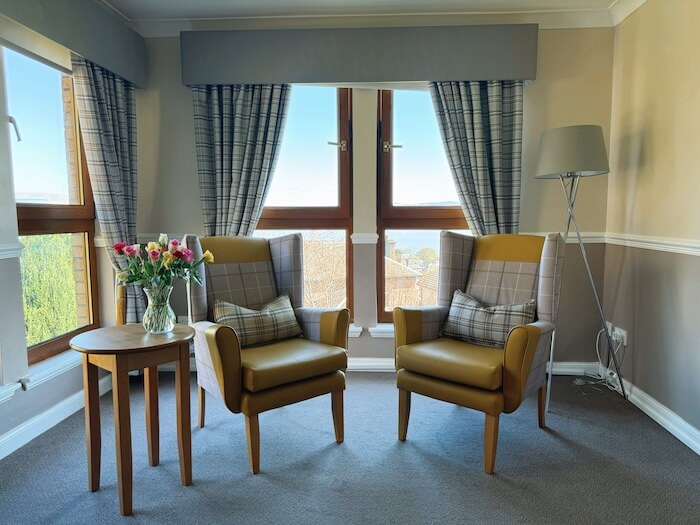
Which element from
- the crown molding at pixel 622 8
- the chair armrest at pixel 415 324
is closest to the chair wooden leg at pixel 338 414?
the chair armrest at pixel 415 324

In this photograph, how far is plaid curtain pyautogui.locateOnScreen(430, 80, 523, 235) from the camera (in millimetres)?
3053

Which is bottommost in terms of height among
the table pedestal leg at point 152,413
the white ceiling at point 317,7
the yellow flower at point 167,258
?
the table pedestal leg at point 152,413

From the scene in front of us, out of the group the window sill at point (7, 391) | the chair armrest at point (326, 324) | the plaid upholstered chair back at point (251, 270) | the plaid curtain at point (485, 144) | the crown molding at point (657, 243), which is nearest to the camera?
the window sill at point (7, 391)

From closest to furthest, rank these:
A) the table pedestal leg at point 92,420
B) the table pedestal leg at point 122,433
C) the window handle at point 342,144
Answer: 1. the table pedestal leg at point 122,433
2. the table pedestal leg at point 92,420
3. the window handle at point 342,144

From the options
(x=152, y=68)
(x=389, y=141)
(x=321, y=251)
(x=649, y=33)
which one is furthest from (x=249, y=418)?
(x=649, y=33)

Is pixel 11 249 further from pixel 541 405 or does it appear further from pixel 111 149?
pixel 541 405

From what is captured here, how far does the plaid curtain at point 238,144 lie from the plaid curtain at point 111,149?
43 cm

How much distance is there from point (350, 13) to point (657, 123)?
1.96 metres

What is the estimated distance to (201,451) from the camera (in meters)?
2.28

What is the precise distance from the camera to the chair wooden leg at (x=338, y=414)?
235cm

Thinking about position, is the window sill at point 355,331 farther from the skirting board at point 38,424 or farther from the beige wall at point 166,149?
the skirting board at point 38,424

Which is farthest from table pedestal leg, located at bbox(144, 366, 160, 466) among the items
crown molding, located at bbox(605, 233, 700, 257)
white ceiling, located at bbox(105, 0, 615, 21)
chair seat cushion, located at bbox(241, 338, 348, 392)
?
crown molding, located at bbox(605, 233, 700, 257)

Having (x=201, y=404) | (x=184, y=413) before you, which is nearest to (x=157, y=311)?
(x=184, y=413)

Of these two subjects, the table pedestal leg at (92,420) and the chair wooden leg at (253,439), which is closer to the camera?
the table pedestal leg at (92,420)
